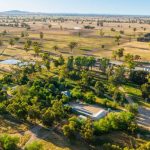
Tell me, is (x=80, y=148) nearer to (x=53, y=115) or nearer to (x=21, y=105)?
(x=53, y=115)

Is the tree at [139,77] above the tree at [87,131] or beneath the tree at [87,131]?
above

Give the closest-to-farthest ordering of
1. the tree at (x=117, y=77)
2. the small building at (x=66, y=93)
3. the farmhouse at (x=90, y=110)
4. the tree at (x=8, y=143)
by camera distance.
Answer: the tree at (x=8, y=143)
the farmhouse at (x=90, y=110)
the small building at (x=66, y=93)
the tree at (x=117, y=77)

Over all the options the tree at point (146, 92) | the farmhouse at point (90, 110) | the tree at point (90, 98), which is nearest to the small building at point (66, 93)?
the farmhouse at point (90, 110)

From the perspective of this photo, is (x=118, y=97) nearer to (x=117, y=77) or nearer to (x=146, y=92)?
(x=146, y=92)

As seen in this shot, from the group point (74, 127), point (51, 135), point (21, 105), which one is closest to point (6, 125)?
point (21, 105)

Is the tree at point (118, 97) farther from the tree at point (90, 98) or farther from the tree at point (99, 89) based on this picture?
the tree at point (90, 98)

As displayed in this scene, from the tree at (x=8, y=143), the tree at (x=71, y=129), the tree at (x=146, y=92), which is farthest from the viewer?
the tree at (x=146, y=92)

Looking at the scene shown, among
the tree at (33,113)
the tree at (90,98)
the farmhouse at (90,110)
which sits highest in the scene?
the tree at (33,113)

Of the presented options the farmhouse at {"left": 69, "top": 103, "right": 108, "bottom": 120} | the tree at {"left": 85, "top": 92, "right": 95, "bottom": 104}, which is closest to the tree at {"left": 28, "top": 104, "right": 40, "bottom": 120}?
the farmhouse at {"left": 69, "top": 103, "right": 108, "bottom": 120}

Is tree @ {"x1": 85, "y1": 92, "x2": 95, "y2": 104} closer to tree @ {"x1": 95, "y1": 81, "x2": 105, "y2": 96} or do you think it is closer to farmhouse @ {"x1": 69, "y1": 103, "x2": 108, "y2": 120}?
farmhouse @ {"x1": 69, "y1": 103, "x2": 108, "y2": 120}

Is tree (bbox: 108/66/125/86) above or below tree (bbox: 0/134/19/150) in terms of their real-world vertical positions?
above
